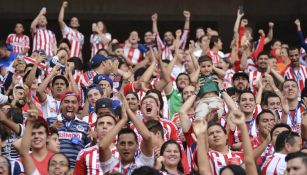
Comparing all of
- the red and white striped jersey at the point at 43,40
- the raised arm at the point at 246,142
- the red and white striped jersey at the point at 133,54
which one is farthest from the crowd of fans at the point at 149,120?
the red and white striped jersey at the point at 133,54

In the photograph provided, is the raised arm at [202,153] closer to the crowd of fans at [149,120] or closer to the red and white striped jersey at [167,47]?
the crowd of fans at [149,120]

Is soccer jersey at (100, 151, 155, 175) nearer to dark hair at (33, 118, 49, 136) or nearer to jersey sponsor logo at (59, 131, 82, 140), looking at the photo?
dark hair at (33, 118, 49, 136)

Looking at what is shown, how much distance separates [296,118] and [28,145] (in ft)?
15.7

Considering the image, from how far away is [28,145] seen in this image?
959 centimetres

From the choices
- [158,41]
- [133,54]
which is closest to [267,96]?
[158,41]

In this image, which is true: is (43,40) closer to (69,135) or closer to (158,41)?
(158,41)

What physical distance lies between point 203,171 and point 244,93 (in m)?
3.48

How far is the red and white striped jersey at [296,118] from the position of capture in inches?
499

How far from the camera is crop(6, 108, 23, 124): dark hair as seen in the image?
37.4ft

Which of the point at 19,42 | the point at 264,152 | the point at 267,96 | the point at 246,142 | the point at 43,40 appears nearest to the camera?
the point at 246,142

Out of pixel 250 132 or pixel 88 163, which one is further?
pixel 250 132

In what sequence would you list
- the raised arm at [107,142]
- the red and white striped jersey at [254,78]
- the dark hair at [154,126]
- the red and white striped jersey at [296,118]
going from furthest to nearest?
the red and white striped jersey at [254,78], the red and white striped jersey at [296,118], the dark hair at [154,126], the raised arm at [107,142]

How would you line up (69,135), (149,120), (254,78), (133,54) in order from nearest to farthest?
1. (149,120)
2. (69,135)
3. (254,78)
4. (133,54)

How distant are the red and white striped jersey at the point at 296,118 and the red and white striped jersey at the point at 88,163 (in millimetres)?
3509
